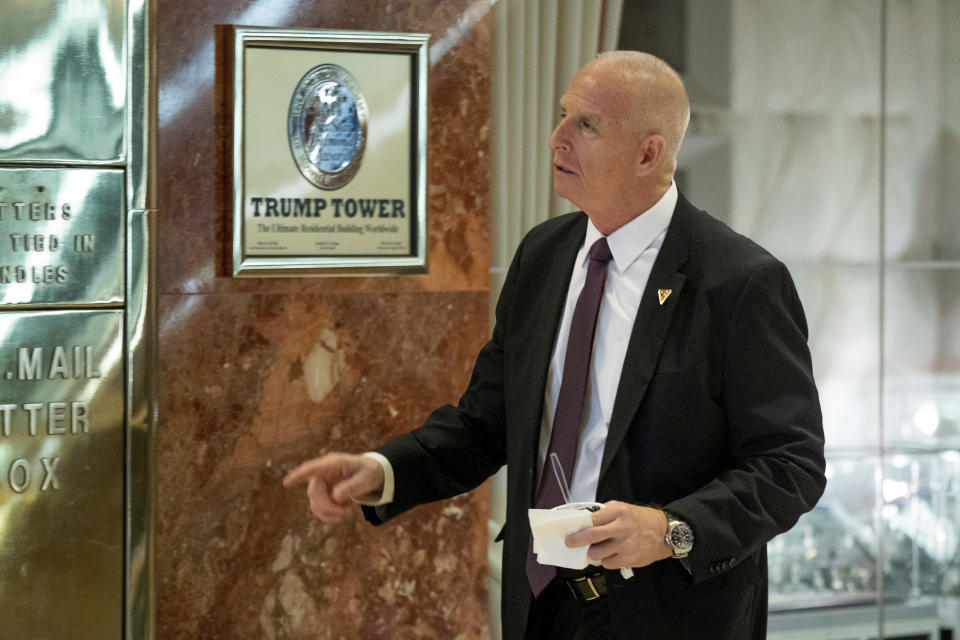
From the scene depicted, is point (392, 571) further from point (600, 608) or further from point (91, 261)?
point (91, 261)

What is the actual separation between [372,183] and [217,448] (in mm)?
781

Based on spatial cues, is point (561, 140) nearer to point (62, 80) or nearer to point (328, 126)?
point (328, 126)

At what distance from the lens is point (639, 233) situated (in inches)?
81.1

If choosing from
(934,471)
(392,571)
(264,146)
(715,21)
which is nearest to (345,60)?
(264,146)

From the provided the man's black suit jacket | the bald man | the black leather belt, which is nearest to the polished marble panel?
the bald man

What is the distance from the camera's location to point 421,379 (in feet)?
8.94

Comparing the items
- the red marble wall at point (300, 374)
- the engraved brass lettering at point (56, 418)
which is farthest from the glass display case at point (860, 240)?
the engraved brass lettering at point (56, 418)

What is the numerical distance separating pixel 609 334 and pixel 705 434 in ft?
0.91

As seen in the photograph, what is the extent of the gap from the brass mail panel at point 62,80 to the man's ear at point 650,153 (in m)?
1.16

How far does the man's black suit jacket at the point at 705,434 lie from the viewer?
181 cm

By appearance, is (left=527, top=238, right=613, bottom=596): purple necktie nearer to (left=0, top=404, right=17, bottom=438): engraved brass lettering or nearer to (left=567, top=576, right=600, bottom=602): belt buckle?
(left=567, top=576, right=600, bottom=602): belt buckle

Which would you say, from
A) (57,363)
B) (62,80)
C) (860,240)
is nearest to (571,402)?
(57,363)

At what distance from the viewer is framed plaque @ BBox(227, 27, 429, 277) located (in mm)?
2555

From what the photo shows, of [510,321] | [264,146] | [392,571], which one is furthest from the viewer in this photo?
[392,571]
